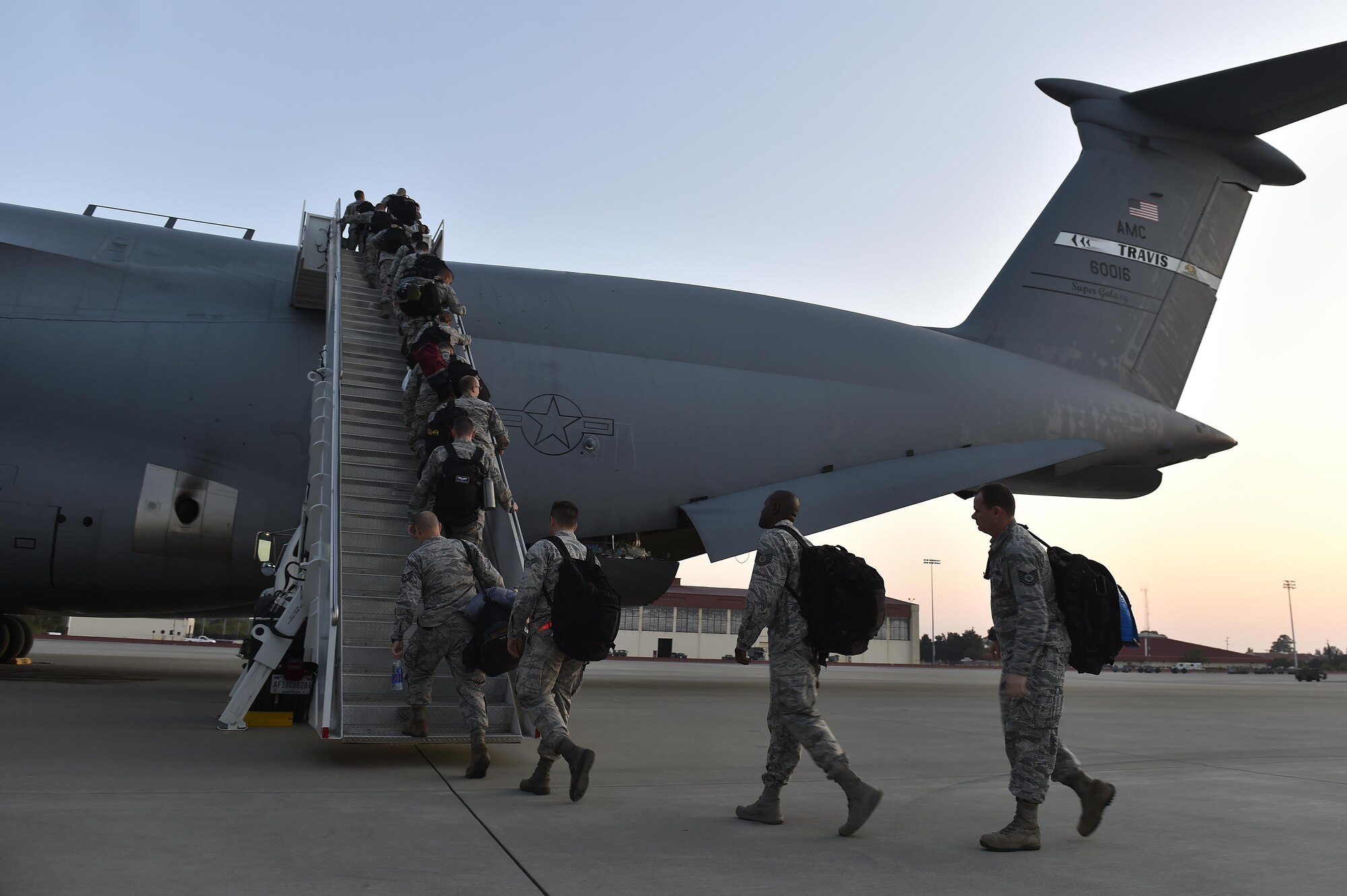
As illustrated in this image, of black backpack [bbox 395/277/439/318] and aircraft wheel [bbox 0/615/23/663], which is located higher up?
black backpack [bbox 395/277/439/318]

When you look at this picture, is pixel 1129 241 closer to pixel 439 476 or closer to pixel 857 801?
pixel 439 476

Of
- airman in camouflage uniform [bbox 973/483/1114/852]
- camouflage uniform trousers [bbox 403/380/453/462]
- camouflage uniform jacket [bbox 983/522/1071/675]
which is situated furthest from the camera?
camouflage uniform trousers [bbox 403/380/453/462]

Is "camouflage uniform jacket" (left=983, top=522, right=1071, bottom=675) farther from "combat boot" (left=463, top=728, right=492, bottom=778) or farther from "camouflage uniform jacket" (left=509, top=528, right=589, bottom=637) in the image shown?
"combat boot" (left=463, top=728, right=492, bottom=778)

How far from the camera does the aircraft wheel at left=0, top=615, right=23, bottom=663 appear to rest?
1451 cm

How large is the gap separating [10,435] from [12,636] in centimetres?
488

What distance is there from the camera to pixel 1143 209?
17.5m

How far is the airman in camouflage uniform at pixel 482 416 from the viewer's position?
8.21 metres

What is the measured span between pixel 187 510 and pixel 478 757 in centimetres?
746

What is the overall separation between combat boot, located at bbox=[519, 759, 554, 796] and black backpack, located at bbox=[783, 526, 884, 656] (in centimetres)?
150

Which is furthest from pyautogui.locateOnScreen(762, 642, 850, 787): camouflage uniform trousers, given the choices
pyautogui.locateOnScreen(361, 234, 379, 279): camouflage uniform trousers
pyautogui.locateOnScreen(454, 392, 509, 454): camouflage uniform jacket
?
pyautogui.locateOnScreen(361, 234, 379, 279): camouflage uniform trousers

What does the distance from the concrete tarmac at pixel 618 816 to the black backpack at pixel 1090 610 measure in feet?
2.66

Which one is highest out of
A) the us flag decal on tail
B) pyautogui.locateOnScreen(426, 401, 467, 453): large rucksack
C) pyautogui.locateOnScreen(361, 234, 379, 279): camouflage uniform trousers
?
the us flag decal on tail

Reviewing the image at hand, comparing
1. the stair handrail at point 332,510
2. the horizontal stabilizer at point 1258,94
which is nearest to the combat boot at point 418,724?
the stair handrail at point 332,510

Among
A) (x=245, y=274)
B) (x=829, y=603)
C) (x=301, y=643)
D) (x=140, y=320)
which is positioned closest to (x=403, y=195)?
(x=245, y=274)
